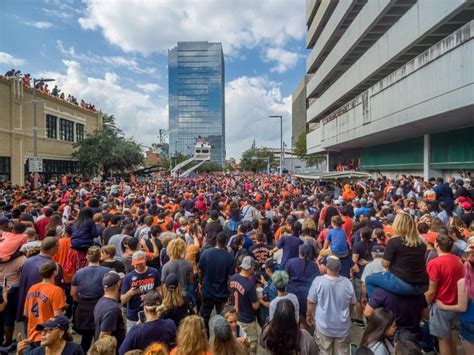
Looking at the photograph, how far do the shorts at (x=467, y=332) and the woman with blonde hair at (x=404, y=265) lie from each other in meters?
0.58

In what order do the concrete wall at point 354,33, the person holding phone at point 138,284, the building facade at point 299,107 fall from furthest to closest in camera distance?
the building facade at point 299,107 < the concrete wall at point 354,33 < the person holding phone at point 138,284

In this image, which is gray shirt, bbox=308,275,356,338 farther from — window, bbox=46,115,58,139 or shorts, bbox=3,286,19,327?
window, bbox=46,115,58,139

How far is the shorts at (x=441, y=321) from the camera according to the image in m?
3.80

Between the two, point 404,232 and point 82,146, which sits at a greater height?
point 82,146

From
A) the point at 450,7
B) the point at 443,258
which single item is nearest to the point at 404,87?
the point at 450,7

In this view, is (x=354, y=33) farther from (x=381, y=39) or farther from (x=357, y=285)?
(x=357, y=285)

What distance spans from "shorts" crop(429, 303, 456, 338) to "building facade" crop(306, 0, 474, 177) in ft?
30.8

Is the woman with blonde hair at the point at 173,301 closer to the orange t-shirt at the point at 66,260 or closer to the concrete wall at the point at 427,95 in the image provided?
the orange t-shirt at the point at 66,260

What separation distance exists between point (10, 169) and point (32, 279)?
2565 centimetres

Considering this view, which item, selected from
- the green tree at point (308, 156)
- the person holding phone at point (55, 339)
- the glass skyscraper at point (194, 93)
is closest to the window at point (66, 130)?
the green tree at point (308, 156)

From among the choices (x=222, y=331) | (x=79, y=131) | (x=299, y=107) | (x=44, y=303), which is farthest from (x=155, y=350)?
(x=299, y=107)

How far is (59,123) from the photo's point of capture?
31562mm

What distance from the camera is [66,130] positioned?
3309cm

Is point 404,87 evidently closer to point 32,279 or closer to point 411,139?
point 411,139
